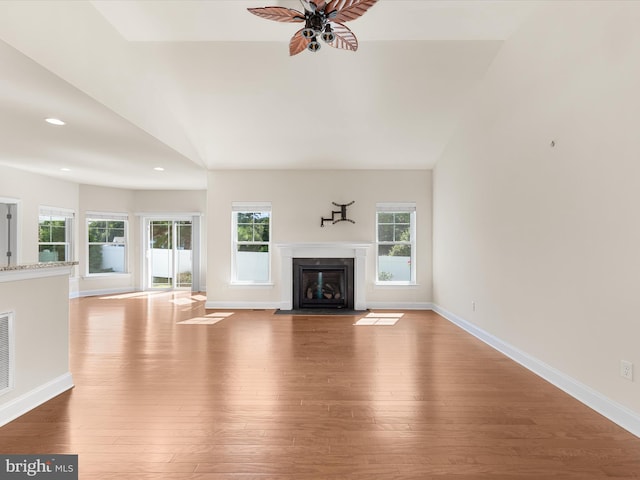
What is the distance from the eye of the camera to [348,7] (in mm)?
2385

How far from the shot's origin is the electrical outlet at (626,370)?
230 cm

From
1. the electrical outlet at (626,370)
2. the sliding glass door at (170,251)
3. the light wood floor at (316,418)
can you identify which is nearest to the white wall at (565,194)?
the electrical outlet at (626,370)

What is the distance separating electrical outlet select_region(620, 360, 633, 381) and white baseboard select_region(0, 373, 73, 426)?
14.0 feet

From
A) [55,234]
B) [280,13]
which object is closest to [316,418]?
[280,13]

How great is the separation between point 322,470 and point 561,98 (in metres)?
3.39

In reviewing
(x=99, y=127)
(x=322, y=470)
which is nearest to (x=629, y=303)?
(x=322, y=470)

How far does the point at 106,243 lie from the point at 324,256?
567cm

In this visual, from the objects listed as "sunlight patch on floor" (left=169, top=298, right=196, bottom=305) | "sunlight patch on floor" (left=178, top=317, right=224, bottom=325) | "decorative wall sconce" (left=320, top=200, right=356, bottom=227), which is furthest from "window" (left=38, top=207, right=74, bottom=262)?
"decorative wall sconce" (left=320, top=200, right=356, bottom=227)

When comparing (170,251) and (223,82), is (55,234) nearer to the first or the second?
(170,251)

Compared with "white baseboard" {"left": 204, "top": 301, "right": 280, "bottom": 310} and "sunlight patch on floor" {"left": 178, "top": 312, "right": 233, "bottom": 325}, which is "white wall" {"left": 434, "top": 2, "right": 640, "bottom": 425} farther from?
"sunlight patch on floor" {"left": 178, "top": 312, "right": 233, "bottom": 325}

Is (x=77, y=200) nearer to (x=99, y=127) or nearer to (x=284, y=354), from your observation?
(x=99, y=127)

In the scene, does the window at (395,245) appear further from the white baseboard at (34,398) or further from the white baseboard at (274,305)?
the white baseboard at (34,398)

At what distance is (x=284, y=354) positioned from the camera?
3.84 m

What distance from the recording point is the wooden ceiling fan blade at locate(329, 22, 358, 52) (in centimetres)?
265
